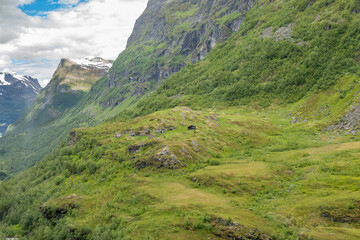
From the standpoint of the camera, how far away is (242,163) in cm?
5731

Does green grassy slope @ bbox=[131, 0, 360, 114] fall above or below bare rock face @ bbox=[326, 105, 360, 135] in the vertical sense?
above

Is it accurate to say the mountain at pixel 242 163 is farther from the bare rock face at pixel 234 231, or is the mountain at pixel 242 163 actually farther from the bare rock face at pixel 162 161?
the bare rock face at pixel 162 161

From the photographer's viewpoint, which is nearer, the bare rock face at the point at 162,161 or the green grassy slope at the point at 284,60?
the bare rock face at the point at 162,161

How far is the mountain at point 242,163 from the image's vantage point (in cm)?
3134

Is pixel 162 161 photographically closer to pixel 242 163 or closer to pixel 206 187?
pixel 206 187

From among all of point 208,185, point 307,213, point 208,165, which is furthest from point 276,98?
point 307,213

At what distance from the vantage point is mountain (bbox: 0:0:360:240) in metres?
31.3

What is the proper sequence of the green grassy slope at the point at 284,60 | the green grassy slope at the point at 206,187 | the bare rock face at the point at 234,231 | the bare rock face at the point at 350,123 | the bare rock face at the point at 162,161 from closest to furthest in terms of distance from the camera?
the bare rock face at the point at 234,231
the green grassy slope at the point at 206,187
the bare rock face at the point at 162,161
the bare rock face at the point at 350,123
the green grassy slope at the point at 284,60

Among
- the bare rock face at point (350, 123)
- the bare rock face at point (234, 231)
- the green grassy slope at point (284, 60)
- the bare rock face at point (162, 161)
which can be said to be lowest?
the bare rock face at point (234, 231)

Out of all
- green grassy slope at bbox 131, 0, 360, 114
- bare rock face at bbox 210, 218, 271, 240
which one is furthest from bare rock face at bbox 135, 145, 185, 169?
green grassy slope at bbox 131, 0, 360, 114

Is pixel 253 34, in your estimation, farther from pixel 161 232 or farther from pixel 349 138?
pixel 161 232

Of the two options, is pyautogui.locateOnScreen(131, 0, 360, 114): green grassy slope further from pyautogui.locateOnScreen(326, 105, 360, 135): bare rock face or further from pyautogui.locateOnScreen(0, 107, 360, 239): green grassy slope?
pyautogui.locateOnScreen(0, 107, 360, 239): green grassy slope

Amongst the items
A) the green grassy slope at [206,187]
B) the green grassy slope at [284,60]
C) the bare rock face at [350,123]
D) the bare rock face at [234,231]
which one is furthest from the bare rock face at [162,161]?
the green grassy slope at [284,60]

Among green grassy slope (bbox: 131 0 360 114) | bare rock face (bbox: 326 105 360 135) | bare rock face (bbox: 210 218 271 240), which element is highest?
green grassy slope (bbox: 131 0 360 114)
